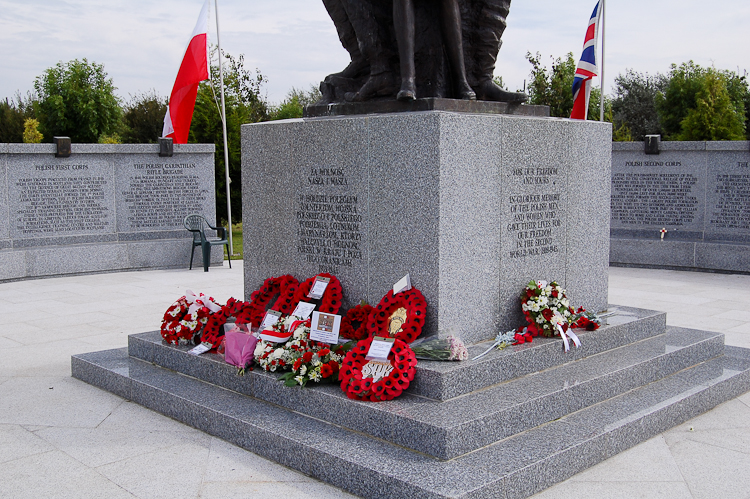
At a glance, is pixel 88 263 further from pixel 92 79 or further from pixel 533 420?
pixel 92 79

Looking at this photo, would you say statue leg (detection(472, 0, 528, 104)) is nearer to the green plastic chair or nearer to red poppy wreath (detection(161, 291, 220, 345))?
red poppy wreath (detection(161, 291, 220, 345))

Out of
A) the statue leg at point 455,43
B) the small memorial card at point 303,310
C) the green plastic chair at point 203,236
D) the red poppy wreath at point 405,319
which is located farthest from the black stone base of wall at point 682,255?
the small memorial card at point 303,310

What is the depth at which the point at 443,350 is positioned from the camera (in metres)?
3.79

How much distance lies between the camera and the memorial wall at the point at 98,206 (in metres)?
9.59


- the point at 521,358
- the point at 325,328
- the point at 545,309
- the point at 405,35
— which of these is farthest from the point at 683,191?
the point at 325,328

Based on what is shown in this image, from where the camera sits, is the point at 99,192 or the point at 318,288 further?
the point at 99,192

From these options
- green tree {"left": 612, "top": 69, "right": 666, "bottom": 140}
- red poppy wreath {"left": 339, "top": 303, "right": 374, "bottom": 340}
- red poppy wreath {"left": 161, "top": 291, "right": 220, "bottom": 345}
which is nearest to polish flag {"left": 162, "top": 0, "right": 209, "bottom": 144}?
red poppy wreath {"left": 161, "top": 291, "right": 220, "bottom": 345}

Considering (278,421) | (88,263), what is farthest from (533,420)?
(88,263)

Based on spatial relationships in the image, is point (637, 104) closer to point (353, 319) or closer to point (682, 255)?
point (682, 255)

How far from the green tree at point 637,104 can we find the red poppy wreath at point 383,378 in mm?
26938

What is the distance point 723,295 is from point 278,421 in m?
6.18

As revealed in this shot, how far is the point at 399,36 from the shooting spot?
459cm

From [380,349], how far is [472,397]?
0.52m

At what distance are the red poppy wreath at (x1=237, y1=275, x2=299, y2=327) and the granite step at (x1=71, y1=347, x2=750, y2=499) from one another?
0.54 metres
